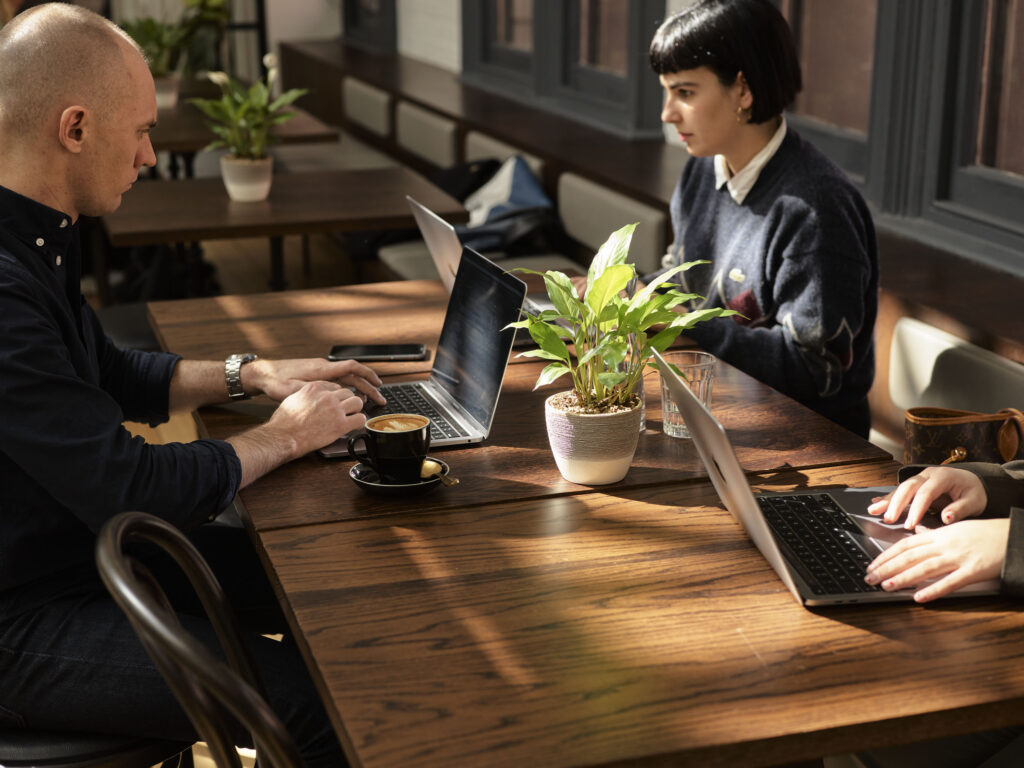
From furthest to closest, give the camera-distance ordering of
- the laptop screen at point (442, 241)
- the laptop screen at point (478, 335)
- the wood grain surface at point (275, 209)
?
1. the wood grain surface at point (275, 209)
2. the laptop screen at point (442, 241)
3. the laptop screen at point (478, 335)

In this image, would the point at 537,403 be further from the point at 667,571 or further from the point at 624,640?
the point at 624,640

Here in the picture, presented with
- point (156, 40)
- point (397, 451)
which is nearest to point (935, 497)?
point (397, 451)

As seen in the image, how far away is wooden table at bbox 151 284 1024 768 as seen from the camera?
3.60 ft

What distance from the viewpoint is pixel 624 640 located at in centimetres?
125

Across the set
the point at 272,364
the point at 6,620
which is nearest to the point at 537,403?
the point at 272,364

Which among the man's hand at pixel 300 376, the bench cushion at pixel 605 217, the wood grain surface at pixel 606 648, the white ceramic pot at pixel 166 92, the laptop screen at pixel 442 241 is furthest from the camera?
the white ceramic pot at pixel 166 92

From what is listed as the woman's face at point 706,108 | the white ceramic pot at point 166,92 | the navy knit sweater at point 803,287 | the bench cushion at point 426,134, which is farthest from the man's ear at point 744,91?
the white ceramic pot at point 166,92

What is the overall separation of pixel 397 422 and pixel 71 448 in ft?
1.50

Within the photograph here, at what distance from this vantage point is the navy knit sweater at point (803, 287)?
88.7 inches

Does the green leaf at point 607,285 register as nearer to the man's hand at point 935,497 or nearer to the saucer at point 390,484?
the saucer at point 390,484

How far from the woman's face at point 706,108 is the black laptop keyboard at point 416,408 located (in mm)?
857

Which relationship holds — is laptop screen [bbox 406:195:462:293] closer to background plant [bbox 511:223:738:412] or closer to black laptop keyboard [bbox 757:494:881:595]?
background plant [bbox 511:223:738:412]

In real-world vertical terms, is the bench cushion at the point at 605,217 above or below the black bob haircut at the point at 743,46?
below

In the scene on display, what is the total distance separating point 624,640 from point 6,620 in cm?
88
